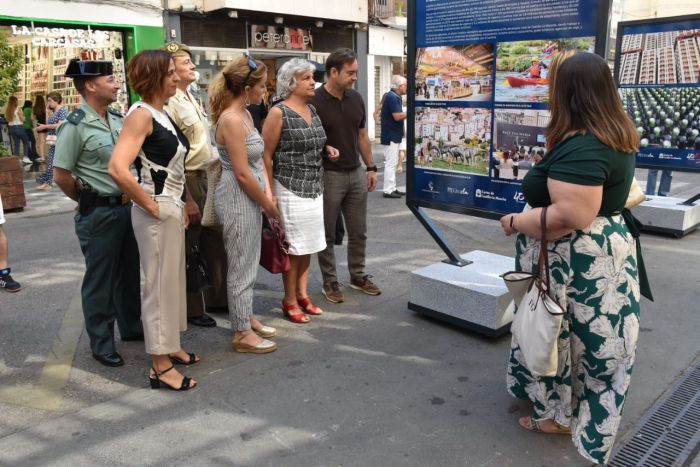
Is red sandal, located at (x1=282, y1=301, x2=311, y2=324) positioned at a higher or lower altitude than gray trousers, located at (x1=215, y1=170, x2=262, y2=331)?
lower

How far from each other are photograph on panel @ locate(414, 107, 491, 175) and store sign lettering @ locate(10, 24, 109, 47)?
39.9 ft

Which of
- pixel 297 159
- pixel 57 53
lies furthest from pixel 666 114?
pixel 57 53

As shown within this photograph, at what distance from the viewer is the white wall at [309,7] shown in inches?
632

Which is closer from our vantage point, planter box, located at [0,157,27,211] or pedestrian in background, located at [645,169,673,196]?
pedestrian in background, located at [645,169,673,196]

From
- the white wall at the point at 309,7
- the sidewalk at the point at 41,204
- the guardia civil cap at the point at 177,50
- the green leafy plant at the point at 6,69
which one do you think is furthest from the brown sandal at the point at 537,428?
the white wall at the point at 309,7

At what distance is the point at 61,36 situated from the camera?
13836 mm

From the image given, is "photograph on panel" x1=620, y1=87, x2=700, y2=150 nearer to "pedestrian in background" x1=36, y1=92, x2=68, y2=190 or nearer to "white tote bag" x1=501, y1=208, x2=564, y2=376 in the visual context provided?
"white tote bag" x1=501, y1=208, x2=564, y2=376

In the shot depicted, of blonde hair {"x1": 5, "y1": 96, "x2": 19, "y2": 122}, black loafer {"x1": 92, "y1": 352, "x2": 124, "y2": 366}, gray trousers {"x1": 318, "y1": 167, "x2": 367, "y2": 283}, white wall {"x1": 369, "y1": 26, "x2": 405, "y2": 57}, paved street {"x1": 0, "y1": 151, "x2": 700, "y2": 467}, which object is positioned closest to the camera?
paved street {"x1": 0, "y1": 151, "x2": 700, "y2": 467}

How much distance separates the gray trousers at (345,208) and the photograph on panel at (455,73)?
0.80 metres

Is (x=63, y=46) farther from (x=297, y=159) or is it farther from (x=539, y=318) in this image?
(x=539, y=318)

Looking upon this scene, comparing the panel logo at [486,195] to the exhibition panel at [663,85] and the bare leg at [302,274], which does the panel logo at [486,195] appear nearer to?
the bare leg at [302,274]

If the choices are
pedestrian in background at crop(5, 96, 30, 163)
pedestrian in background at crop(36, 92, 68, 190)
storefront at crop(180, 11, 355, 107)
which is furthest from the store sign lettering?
pedestrian in background at crop(36, 92, 68, 190)

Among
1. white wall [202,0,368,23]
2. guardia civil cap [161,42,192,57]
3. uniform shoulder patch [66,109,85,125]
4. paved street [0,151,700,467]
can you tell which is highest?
white wall [202,0,368,23]

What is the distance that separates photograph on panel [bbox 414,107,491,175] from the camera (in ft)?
13.4
